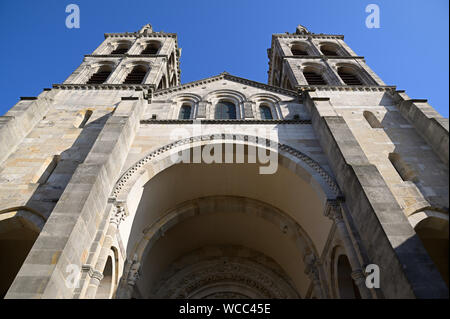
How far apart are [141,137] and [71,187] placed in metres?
4.16

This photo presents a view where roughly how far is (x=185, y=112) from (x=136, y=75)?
6.40 m

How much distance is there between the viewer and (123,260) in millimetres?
9375

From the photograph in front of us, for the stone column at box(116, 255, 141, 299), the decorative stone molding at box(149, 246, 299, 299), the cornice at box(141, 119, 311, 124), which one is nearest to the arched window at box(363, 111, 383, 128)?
the cornice at box(141, 119, 311, 124)

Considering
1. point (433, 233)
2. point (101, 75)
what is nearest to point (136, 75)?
point (101, 75)

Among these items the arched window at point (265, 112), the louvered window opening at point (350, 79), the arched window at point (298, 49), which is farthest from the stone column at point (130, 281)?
the arched window at point (298, 49)

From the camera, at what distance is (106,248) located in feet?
25.3

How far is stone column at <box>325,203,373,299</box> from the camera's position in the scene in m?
6.80

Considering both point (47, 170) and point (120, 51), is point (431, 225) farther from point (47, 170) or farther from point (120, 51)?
point (120, 51)

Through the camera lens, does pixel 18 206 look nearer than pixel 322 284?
Yes

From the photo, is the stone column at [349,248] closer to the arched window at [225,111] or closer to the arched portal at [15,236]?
the arched window at [225,111]

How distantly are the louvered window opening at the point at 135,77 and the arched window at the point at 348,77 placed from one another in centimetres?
1247
